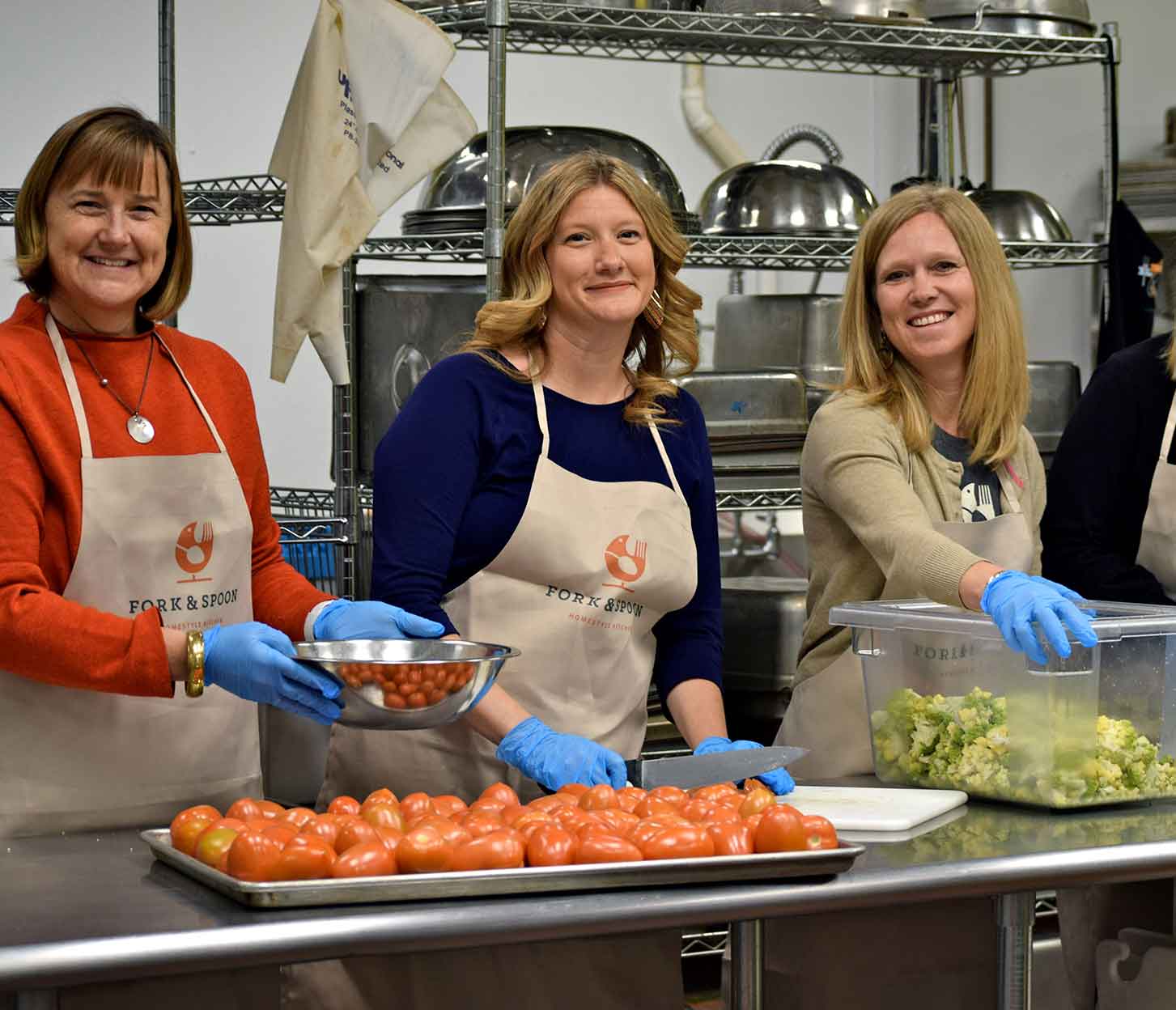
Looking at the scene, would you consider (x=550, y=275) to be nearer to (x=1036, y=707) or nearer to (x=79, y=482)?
(x=79, y=482)

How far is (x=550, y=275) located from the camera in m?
2.12

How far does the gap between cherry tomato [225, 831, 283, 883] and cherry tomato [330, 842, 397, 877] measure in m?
0.05

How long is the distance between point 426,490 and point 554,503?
0.56 ft

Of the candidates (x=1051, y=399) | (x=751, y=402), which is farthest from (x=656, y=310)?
(x=1051, y=399)

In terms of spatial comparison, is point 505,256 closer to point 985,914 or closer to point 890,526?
point 890,526

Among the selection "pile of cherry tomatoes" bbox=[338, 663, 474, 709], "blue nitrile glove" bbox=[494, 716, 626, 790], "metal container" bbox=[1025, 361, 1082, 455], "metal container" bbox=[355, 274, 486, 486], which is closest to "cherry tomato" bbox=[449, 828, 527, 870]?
"pile of cherry tomatoes" bbox=[338, 663, 474, 709]

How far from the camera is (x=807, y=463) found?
2.23 m

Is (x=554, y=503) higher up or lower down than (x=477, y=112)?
lower down

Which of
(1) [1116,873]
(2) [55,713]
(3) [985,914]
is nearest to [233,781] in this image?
(2) [55,713]

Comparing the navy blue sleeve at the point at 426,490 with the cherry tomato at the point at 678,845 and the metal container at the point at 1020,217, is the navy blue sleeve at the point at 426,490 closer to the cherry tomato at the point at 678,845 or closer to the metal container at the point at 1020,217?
the cherry tomato at the point at 678,845

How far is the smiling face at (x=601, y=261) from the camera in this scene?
2070mm

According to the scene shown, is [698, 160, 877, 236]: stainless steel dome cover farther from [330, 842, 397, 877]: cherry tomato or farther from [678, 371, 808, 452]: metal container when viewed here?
[330, 842, 397, 877]: cherry tomato

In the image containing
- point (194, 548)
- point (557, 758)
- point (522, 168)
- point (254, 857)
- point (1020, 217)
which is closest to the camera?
point (254, 857)

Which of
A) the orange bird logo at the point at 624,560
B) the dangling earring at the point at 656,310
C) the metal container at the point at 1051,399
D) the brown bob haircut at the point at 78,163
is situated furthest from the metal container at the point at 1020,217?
the brown bob haircut at the point at 78,163
